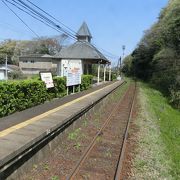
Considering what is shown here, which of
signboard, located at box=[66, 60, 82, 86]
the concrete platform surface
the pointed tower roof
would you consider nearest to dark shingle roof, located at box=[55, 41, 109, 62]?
the pointed tower roof

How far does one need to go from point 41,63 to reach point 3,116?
3032 inches

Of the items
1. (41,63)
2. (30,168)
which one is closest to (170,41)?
(30,168)

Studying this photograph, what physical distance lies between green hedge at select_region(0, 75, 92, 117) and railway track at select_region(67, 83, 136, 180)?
3.16 meters

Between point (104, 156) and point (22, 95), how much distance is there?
5.30m

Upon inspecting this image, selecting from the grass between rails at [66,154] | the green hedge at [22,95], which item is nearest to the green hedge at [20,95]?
the green hedge at [22,95]

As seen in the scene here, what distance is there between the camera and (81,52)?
4291 centimetres

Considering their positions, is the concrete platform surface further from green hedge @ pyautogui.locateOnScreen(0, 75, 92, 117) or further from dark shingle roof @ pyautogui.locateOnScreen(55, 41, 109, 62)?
dark shingle roof @ pyautogui.locateOnScreen(55, 41, 109, 62)

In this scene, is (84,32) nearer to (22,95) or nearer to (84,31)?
(84,31)

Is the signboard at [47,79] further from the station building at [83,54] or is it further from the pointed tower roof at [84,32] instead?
the pointed tower roof at [84,32]

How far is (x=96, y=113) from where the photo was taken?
17.7m

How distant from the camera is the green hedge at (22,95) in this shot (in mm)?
12008

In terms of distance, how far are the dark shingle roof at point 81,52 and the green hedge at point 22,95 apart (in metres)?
22.4

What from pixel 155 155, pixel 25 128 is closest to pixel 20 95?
pixel 25 128

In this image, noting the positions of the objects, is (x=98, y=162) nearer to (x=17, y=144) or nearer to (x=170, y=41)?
(x=17, y=144)
